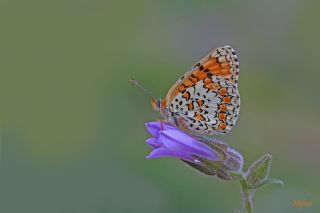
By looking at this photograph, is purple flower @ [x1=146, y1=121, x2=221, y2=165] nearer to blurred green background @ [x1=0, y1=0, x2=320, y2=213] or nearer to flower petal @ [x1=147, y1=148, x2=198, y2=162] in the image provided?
A: flower petal @ [x1=147, y1=148, x2=198, y2=162]

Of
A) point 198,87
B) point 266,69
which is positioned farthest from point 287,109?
point 198,87

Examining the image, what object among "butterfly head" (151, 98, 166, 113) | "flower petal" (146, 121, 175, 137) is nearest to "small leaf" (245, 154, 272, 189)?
"flower petal" (146, 121, 175, 137)

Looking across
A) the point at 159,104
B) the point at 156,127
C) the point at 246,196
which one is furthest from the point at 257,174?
the point at 159,104

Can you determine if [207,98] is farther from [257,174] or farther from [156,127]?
[257,174]

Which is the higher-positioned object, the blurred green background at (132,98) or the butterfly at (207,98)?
the blurred green background at (132,98)

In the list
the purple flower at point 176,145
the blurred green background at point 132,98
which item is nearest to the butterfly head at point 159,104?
the purple flower at point 176,145

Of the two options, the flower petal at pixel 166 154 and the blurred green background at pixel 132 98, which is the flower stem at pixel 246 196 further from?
the blurred green background at pixel 132 98
